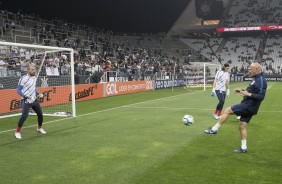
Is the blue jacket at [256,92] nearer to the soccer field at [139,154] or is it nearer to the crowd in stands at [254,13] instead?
the soccer field at [139,154]

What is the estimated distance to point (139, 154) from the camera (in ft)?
27.0

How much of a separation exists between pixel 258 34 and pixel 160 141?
63.3m

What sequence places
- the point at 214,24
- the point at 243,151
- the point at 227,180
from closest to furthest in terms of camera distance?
1. the point at 227,180
2. the point at 243,151
3. the point at 214,24

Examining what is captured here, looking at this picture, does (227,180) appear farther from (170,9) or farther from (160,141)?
(170,9)

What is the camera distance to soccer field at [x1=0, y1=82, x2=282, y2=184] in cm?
648

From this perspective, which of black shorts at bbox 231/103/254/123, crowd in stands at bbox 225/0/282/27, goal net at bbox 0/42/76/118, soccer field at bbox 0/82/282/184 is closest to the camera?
soccer field at bbox 0/82/282/184

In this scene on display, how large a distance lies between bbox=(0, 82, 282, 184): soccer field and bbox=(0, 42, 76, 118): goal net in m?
3.70

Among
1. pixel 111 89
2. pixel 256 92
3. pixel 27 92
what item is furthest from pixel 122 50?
pixel 256 92

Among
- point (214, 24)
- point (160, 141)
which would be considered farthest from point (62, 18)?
point (160, 141)

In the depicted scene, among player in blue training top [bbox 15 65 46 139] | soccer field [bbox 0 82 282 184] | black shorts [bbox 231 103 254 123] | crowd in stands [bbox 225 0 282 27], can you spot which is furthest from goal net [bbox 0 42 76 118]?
crowd in stands [bbox 225 0 282 27]

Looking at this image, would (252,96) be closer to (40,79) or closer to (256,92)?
(256,92)

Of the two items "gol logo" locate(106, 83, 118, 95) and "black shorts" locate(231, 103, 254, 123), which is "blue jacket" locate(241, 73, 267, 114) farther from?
"gol logo" locate(106, 83, 118, 95)

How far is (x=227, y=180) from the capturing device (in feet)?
20.3

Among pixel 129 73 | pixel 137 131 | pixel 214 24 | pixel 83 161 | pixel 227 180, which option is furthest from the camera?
pixel 214 24
